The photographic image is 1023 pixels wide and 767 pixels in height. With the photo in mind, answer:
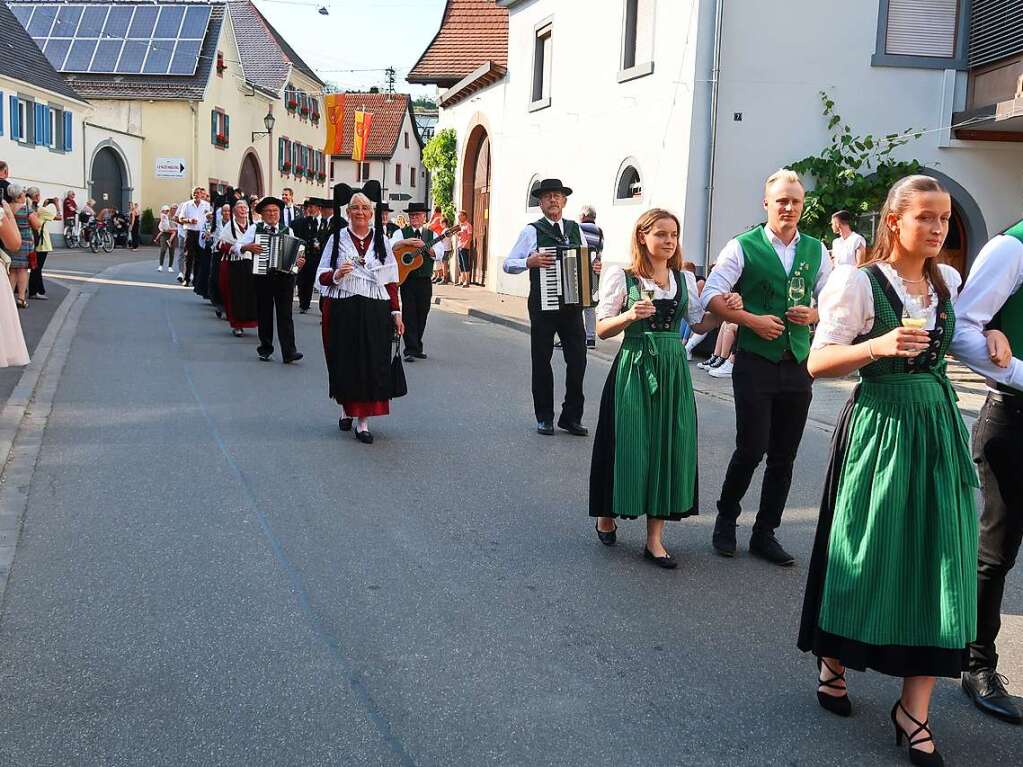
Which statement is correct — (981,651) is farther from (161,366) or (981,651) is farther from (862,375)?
(161,366)

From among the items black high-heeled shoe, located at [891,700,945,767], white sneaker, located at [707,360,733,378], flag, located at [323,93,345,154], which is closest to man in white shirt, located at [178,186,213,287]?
white sneaker, located at [707,360,733,378]

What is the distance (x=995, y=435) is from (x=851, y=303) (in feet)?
2.67

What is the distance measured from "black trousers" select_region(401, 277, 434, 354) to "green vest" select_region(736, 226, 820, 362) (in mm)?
8443

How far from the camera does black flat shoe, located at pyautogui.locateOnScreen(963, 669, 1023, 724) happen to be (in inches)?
151

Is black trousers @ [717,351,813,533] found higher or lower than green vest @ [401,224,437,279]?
lower

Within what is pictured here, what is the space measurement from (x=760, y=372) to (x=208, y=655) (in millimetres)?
2894

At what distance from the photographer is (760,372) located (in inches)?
219

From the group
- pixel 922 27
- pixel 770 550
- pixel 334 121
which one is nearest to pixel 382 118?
pixel 334 121

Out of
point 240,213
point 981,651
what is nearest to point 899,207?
point 981,651

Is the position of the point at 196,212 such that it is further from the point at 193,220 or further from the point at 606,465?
the point at 606,465

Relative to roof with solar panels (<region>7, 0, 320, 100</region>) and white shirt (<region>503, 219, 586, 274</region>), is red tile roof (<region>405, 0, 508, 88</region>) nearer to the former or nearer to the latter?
roof with solar panels (<region>7, 0, 320, 100</region>)

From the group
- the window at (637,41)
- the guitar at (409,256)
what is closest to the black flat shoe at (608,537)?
the guitar at (409,256)

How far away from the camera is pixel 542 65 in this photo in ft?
80.9

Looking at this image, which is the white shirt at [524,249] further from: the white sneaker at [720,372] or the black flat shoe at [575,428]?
the white sneaker at [720,372]
